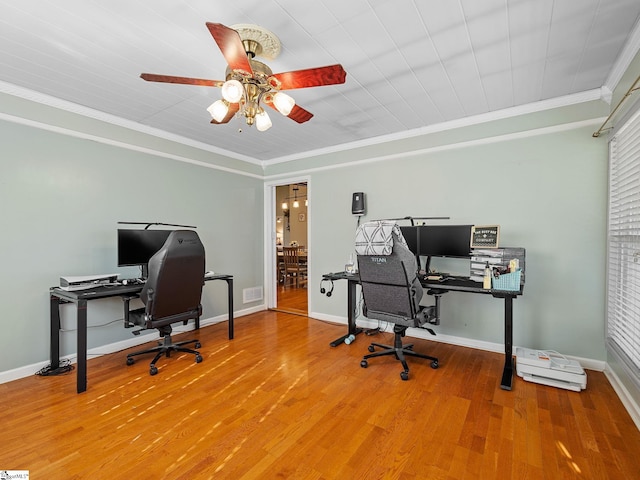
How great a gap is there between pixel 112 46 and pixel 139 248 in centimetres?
180

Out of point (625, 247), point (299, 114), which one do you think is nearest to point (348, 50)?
point (299, 114)

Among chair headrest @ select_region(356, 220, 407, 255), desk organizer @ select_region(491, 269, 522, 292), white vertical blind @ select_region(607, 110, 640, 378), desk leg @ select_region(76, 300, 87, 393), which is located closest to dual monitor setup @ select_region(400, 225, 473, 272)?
desk organizer @ select_region(491, 269, 522, 292)

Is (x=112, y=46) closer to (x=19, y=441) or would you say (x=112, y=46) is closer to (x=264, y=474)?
(x=19, y=441)

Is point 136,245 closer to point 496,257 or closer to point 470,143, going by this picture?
point 496,257

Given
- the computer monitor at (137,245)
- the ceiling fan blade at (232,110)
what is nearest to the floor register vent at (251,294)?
the computer monitor at (137,245)

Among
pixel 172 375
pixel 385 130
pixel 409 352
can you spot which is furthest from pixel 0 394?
pixel 385 130

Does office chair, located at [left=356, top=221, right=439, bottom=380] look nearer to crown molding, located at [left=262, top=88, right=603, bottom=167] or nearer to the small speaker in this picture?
the small speaker

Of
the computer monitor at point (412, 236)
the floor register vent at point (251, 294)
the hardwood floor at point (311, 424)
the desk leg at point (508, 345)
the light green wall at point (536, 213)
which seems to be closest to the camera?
the hardwood floor at point (311, 424)

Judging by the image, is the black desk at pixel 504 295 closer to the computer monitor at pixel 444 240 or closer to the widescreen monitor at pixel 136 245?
the computer monitor at pixel 444 240

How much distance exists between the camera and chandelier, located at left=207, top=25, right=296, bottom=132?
173 cm

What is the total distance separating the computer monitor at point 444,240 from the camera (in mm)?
2975

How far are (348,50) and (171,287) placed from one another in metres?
2.35

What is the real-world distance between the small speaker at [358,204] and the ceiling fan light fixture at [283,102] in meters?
2.06

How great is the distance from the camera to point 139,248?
10.1ft
